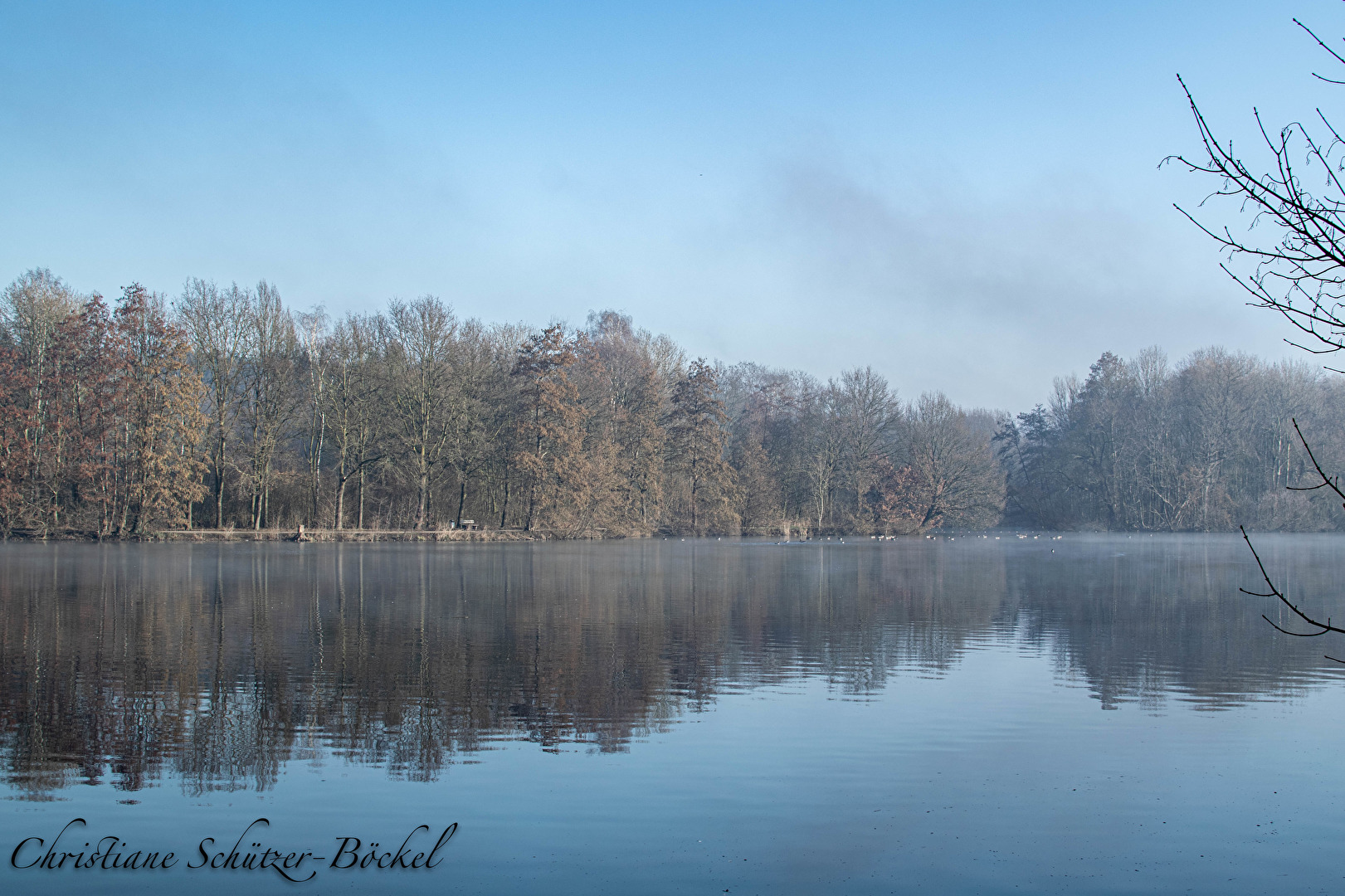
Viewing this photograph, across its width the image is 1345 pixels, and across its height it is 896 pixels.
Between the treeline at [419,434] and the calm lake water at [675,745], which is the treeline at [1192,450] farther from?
the calm lake water at [675,745]

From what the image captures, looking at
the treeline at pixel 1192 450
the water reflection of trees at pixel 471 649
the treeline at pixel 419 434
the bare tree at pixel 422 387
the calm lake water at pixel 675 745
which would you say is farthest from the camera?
the treeline at pixel 1192 450

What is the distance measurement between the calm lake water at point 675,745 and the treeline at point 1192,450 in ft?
205

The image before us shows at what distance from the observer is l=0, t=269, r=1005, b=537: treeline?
50562 mm

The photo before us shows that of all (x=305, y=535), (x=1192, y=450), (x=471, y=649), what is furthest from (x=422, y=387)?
(x=1192, y=450)

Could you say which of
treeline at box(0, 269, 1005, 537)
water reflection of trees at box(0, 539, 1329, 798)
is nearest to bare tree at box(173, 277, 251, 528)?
treeline at box(0, 269, 1005, 537)

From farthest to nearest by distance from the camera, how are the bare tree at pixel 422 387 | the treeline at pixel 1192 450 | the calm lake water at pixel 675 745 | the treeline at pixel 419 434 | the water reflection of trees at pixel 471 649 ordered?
1. the treeline at pixel 1192 450
2. the bare tree at pixel 422 387
3. the treeline at pixel 419 434
4. the water reflection of trees at pixel 471 649
5. the calm lake water at pixel 675 745

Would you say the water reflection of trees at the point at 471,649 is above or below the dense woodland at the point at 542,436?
below

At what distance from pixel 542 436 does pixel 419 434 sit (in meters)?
7.28

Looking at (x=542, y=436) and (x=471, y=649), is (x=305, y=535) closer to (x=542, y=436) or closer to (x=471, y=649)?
(x=542, y=436)

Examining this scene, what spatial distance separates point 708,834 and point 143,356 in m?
53.1

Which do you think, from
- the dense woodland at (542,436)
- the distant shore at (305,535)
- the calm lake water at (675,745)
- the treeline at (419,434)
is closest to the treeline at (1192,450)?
the dense woodland at (542,436)

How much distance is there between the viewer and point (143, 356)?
5175cm

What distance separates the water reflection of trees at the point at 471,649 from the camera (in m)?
9.98

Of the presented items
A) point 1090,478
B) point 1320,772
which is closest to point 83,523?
point 1320,772
